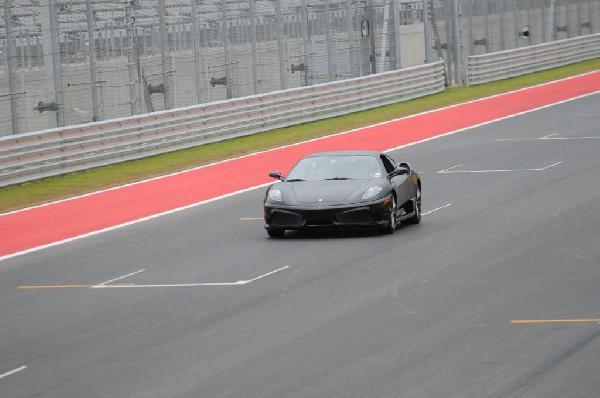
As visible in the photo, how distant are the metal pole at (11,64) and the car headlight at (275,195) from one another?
10085 mm

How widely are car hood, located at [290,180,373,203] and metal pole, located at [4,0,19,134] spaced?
10.1 meters

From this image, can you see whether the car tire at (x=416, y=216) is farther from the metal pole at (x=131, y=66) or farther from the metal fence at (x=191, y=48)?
the metal pole at (x=131, y=66)

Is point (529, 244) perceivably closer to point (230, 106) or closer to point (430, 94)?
point (230, 106)

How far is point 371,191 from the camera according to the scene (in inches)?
768

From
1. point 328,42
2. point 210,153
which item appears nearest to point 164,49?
point 210,153

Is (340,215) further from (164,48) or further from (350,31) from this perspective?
(350,31)

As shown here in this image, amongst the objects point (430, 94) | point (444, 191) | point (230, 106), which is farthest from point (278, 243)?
point (430, 94)

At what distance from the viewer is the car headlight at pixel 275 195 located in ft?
64.5

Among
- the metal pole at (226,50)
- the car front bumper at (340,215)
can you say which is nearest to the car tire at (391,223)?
the car front bumper at (340,215)

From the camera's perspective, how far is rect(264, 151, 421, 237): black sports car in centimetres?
1928

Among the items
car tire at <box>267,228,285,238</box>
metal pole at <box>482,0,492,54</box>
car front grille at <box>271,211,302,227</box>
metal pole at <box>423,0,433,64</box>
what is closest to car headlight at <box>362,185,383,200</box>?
car front grille at <box>271,211,302,227</box>

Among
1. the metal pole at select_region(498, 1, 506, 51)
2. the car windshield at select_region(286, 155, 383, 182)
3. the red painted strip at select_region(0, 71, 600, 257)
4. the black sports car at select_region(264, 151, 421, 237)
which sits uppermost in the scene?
the metal pole at select_region(498, 1, 506, 51)

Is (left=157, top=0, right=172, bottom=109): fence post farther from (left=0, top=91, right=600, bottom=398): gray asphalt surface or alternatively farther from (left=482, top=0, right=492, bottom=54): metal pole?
(left=482, top=0, right=492, bottom=54): metal pole

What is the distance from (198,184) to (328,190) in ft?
28.1
